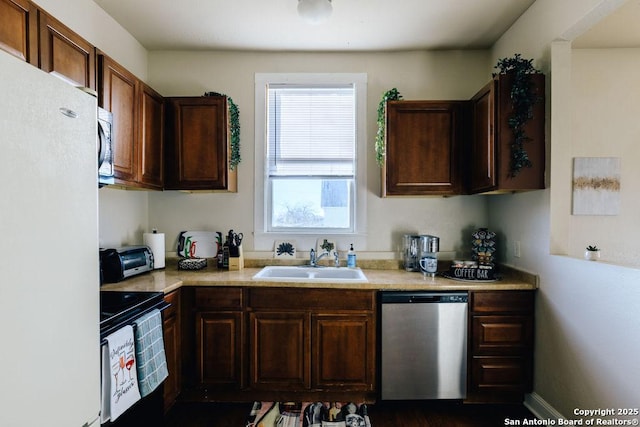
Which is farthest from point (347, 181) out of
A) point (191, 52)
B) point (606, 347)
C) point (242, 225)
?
point (606, 347)

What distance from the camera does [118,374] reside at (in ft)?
4.81

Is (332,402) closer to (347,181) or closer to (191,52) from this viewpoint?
(347,181)

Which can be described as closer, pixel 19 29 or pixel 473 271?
pixel 19 29

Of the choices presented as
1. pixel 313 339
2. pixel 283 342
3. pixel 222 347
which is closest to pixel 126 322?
pixel 222 347

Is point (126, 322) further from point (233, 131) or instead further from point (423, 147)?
point (423, 147)

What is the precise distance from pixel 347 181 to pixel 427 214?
781mm

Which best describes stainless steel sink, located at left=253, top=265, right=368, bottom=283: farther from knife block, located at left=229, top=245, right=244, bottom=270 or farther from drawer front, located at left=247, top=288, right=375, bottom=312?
drawer front, located at left=247, top=288, right=375, bottom=312

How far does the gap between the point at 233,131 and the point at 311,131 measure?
69 centimetres

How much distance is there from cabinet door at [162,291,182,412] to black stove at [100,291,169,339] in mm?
268

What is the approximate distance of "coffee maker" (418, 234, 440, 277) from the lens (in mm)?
2588

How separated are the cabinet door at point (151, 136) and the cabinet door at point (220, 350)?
1111 millimetres

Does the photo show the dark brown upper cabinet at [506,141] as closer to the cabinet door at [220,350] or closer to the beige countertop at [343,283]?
the beige countertop at [343,283]

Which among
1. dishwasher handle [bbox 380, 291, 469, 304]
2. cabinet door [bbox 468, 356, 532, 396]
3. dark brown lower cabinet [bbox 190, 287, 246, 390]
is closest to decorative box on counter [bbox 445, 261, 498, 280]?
dishwasher handle [bbox 380, 291, 469, 304]

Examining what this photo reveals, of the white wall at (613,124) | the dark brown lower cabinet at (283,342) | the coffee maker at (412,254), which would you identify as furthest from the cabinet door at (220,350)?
the white wall at (613,124)
